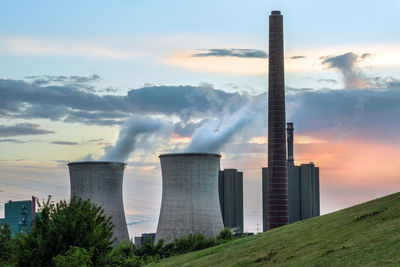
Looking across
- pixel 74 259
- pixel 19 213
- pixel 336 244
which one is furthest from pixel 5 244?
pixel 19 213

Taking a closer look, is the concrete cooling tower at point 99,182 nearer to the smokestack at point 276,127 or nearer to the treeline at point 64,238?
the smokestack at point 276,127

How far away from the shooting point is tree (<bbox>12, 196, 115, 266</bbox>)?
93.9 feet

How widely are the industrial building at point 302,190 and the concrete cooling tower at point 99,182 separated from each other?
139ft

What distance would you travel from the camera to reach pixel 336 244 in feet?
68.1

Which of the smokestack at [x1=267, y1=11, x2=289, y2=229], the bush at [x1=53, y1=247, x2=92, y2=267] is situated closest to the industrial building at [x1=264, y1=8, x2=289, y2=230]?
the smokestack at [x1=267, y1=11, x2=289, y2=229]

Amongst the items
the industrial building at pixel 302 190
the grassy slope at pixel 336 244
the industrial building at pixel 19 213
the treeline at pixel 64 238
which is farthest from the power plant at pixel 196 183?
the industrial building at pixel 19 213

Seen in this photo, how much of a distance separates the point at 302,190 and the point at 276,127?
47.8 meters

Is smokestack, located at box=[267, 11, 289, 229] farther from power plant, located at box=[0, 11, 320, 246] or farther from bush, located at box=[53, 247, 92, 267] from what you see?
bush, located at box=[53, 247, 92, 267]

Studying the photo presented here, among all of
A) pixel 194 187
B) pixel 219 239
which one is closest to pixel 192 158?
pixel 194 187

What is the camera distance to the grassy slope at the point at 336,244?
59.7 ft

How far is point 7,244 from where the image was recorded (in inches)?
1820

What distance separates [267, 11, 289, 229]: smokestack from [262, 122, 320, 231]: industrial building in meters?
40.6

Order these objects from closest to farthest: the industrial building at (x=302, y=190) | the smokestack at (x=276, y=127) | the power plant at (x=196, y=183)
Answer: the power plant at (x=196, y=183) < the smokestack at (x=276, y=127) < the industrial building at (x=302, y=190)

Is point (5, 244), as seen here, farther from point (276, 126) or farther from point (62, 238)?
point (276, 126)
